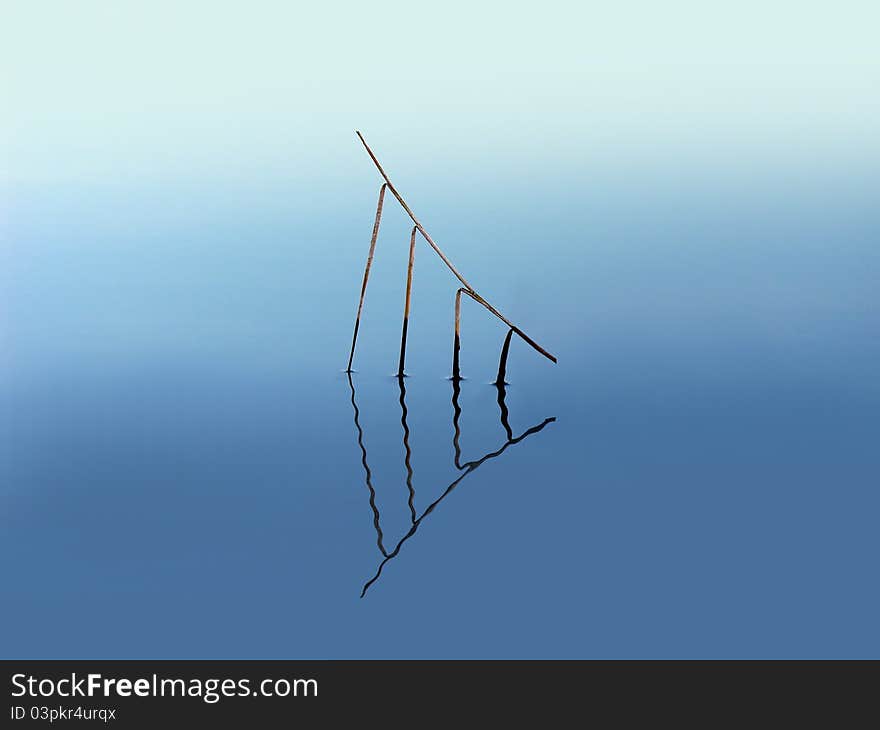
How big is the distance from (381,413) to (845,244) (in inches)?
217

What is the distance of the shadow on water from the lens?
5441mm

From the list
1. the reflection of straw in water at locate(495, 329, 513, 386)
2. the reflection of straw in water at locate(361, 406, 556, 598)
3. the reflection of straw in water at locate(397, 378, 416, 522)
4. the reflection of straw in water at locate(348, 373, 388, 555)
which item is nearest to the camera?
the reflection of straw in water at locate(361, 406, 556, 598)

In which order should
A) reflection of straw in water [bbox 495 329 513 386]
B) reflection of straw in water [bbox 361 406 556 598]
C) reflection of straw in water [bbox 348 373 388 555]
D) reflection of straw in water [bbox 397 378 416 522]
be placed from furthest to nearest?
reflection of straw in water [bbox 495 329 513 386], reflection of straw in water [bbox 397 378 416 522], reflection of straw in water [bbox 348 373 388 555], reflection of straw in water [bbox 361 406 556 598]

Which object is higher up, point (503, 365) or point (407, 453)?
point (503, 365)

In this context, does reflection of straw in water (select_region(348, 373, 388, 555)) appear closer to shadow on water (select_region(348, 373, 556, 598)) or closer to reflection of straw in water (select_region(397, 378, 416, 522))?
shadow on water (select_region(348, 373, 556, 598))

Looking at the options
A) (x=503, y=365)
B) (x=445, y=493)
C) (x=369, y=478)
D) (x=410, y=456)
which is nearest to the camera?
(x=445, y=493)

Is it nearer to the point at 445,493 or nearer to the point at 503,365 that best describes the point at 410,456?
the point at 445,493

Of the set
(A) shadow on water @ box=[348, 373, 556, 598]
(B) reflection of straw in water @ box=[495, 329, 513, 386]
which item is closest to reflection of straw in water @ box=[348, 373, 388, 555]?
(A) shadow on water @ box=[348, 373, 556, 598]

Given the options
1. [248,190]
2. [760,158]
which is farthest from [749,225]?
[248,190]

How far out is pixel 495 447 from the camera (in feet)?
21.1

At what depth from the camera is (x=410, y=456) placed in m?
6.35

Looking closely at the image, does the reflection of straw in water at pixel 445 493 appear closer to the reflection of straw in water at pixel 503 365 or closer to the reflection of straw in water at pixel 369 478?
the reflection of straw in water at pixel 369 478

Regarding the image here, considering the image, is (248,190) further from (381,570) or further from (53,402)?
(381,570)

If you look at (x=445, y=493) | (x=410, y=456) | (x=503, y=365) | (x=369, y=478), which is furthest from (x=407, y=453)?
(x=503, y=365)
